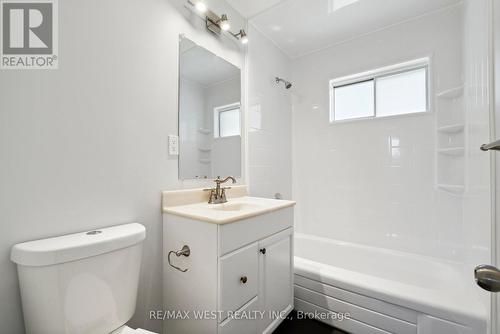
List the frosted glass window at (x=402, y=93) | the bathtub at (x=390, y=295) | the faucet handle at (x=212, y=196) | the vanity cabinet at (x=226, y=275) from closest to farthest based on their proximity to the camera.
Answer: the vanity cabinet at (x=226, y=275) → the bathtub at (x=390, y=295) → the faucet handle at (x=212, y=196) → the frosted glass window at (x=402, y=93)

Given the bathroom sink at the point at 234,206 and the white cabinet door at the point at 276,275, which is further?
the bathroom sink at the point at 234,206

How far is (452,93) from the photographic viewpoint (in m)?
1.71

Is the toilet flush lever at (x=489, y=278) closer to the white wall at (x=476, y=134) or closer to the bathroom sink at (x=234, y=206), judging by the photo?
the white wall at (x=476, y=134)

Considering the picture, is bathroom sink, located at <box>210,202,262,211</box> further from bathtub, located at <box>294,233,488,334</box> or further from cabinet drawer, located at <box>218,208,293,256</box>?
bathtub, located at <box>294,233,488,334</box>

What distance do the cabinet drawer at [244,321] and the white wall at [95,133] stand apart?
0.49 m

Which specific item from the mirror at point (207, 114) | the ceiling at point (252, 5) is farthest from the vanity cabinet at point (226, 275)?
the ceiling at point (252, 5)

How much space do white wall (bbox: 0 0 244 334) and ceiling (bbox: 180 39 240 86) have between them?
74 millimetres

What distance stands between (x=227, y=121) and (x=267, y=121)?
0.59 m

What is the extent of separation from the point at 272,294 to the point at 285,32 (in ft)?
7.53

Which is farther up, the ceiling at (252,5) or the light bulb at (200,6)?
the ceiling at (252,5)

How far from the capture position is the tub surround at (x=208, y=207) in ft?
3.56

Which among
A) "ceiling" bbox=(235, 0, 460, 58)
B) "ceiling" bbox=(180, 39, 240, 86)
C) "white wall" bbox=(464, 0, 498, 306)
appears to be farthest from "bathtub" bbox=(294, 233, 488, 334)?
"ceiling" bbox=(235, 0, 460, 58)

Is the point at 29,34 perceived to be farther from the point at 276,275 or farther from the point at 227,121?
the point at 276,275

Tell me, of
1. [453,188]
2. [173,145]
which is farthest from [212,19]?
[453,188]
